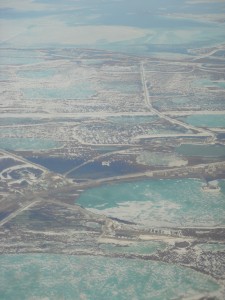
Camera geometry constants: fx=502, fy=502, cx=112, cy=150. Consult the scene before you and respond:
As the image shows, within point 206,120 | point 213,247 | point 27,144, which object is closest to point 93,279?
point 213,247

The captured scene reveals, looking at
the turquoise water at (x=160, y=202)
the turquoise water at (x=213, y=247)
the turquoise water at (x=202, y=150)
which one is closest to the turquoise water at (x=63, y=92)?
the turquoise water at (x=202, y=150)

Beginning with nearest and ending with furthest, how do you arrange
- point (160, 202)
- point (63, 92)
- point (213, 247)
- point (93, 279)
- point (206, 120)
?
point (93, 279) < point (213, 247) < point (160, 202) < point (206, 120) < point (63, 92)

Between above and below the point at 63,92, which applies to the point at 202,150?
below

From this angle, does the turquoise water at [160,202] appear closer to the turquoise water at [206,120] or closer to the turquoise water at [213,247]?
the turquoise water at [213,247]

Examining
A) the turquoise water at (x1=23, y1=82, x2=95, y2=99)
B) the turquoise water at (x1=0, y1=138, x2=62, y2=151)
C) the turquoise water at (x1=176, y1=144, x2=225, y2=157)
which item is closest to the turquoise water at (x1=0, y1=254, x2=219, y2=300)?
the turquoise water at (x1=176, y1=144, x2=225, y2=157)

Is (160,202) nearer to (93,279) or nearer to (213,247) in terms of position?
(213,247)

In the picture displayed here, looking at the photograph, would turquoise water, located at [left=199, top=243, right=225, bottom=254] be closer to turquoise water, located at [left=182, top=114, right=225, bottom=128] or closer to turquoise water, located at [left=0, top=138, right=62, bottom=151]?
turquoise water, located at [left=0, top=138, right=62, bottom=151]

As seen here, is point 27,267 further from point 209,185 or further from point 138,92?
point 138,92
